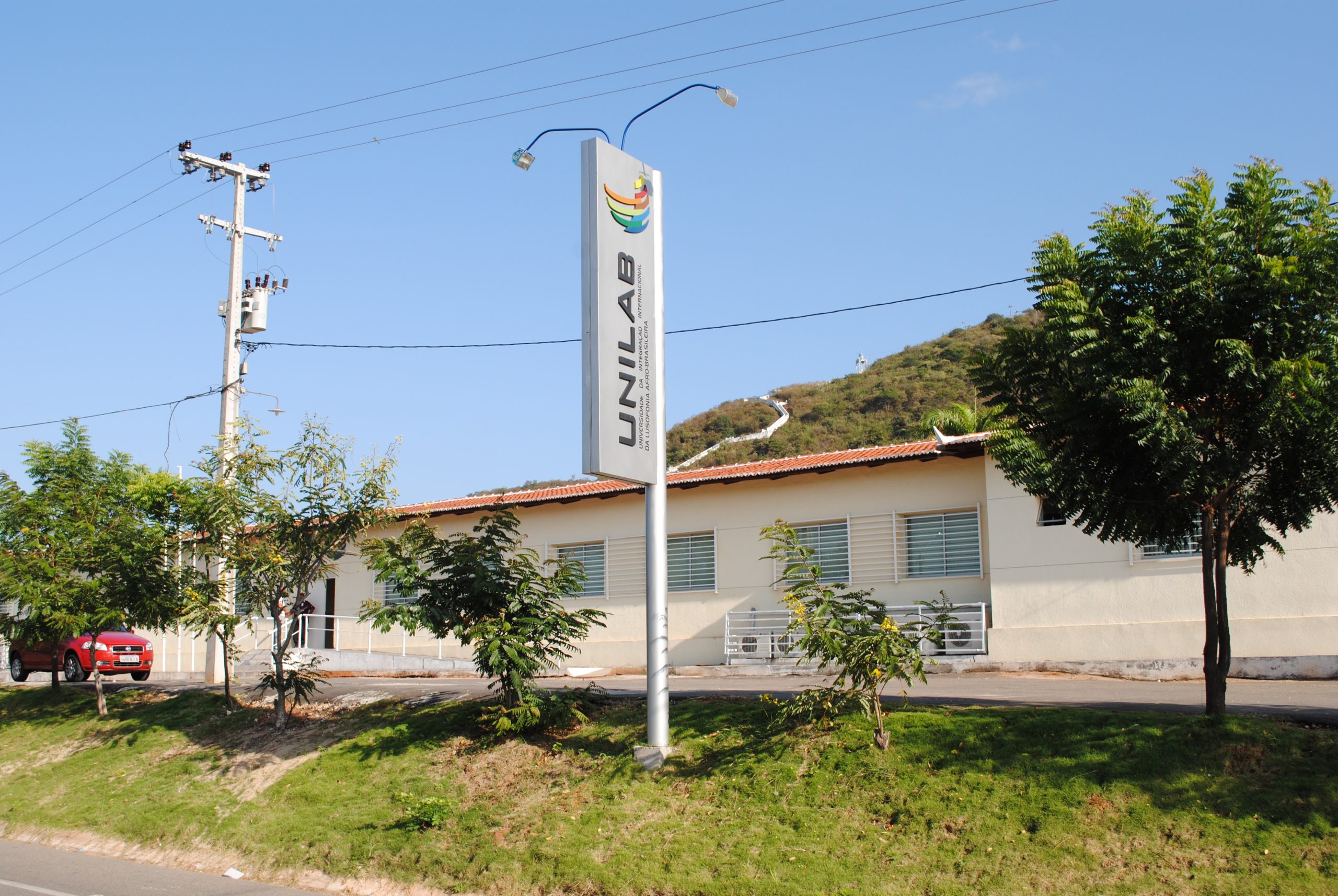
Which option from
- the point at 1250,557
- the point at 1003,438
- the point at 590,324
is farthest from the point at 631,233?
the point at 1250,557

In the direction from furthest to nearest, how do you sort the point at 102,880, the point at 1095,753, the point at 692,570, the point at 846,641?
1. the point at 692,570
2. the point at 102,880
3. the point at 846,641
4. the point at 1095,753

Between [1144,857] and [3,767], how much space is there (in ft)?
52.5

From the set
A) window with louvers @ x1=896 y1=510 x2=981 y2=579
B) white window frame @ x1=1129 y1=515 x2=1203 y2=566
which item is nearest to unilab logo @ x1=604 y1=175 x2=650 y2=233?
white window frame @ x1=1129 y1=515 x2=1203 y2=566

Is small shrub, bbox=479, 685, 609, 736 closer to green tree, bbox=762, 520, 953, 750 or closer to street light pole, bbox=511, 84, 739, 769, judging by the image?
street light pole, bbox=511, 84, 739, 769

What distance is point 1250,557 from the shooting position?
10594 mm

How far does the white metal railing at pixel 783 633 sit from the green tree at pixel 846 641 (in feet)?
24.9

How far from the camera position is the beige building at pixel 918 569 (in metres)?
17.3

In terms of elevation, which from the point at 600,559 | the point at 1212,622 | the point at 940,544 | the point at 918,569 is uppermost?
the point at 940,544

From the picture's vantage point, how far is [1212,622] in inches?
396

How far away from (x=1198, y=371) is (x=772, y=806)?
5.44m

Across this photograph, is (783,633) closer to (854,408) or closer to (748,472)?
(748,472)

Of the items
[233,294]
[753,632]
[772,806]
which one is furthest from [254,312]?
[772,806]

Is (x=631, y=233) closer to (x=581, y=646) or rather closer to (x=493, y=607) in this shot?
(x=493, y=607)

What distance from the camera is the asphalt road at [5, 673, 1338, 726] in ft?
39.0
